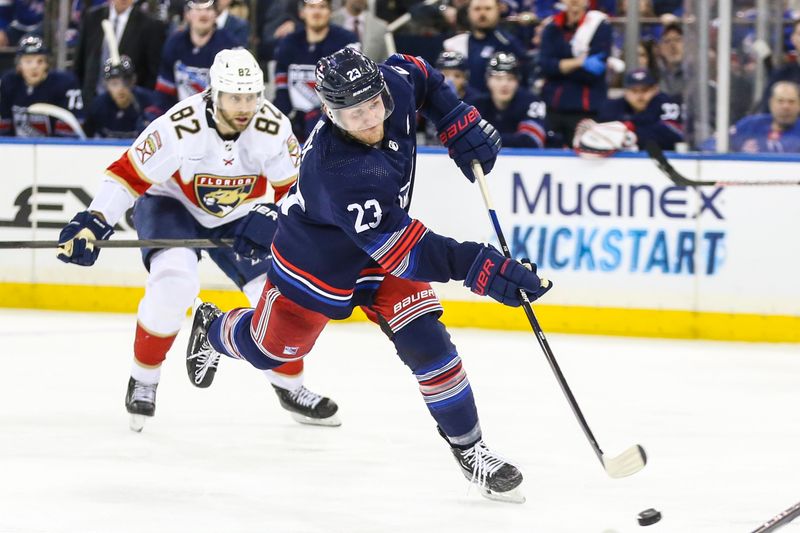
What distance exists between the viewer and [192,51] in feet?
22.8

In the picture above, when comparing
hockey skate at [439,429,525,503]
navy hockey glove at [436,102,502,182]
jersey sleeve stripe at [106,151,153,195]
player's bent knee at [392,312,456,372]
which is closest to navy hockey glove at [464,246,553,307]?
player's bent knee at [392,312,456,372]

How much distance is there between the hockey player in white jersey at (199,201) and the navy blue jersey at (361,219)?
56cm

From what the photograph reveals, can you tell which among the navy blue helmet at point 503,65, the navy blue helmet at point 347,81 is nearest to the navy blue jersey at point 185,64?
the navy blue helmet at point 503,65

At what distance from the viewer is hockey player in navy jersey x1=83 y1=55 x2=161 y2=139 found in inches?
281

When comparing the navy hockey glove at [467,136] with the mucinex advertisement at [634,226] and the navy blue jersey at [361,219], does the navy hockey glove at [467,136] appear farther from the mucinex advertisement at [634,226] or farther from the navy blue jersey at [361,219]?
the mucinex advertisement at [634,226]

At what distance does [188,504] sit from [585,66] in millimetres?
3638

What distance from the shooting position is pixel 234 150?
431 centimetres

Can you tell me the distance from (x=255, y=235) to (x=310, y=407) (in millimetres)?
644

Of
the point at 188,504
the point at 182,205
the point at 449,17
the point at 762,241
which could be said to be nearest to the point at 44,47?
the point at 449,17

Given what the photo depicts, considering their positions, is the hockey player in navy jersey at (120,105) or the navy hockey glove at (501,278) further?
the hockey player in navy jersey at (120,105)

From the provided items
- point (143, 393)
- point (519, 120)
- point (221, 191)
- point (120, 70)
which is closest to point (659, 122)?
point (519, 120)

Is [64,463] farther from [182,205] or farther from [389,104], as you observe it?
[389,104]

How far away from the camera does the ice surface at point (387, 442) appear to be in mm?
3455

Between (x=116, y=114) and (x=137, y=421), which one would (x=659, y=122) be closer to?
(x=116, y=114)
